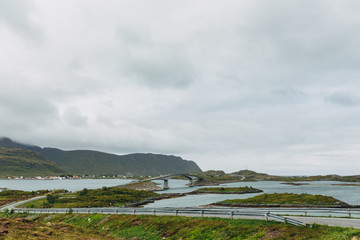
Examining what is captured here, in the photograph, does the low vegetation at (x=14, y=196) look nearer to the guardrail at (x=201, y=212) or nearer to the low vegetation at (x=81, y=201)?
the low vegetation at (x=81, y=201)

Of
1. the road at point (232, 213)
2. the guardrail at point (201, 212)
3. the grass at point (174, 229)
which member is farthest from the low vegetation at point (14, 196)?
the grass at point (174, 229)

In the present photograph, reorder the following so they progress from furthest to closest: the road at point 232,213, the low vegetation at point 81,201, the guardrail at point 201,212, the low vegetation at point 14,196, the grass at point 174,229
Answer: the low vegetation at point 14,196 → the low vegetation at point 81,201 → the guardrail at point 201,212 → the road at point 232,213 → the grass at point 174,229

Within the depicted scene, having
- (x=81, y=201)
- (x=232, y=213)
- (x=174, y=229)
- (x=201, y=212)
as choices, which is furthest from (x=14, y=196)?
(x=232, y=213)

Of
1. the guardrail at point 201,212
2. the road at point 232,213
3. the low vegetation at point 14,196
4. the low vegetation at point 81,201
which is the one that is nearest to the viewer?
the road at point 232,213

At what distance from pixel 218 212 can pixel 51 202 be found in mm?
65845

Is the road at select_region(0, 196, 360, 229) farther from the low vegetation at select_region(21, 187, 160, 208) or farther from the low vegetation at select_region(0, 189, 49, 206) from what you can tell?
the low vegetation at select_region(0, 189, 49, 206)

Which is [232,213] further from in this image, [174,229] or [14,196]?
[14,196]

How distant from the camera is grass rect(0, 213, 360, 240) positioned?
21.5m

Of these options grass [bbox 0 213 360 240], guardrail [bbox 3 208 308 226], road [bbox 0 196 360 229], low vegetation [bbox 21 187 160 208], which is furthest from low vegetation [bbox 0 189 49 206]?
grass [bbox 0 213 360 240]

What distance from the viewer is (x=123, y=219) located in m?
38.4

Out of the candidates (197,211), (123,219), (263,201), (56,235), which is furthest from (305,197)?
(56,235)

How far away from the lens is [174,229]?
30172mm

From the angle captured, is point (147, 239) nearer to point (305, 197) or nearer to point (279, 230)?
point (279, 230)

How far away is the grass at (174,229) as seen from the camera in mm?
21531
